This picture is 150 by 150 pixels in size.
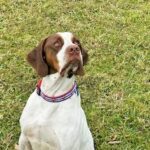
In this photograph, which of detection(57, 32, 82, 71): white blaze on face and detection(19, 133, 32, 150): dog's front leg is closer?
detection(57, 32, 82, 71): white blaze on face

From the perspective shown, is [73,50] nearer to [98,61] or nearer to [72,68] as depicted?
[72,68]

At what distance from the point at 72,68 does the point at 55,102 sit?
321 millimetres

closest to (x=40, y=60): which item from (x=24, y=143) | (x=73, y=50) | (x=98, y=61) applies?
(x=73, y=50)

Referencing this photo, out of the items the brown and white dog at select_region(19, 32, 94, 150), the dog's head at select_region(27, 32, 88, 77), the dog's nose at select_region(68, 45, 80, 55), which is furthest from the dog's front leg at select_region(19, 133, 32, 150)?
the dog's nose at select_region(68, 45, 80, 55)

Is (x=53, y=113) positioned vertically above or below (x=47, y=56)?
below

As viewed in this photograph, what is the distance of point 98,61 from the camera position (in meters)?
6.21

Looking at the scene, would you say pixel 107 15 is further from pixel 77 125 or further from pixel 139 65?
pixel 77 125

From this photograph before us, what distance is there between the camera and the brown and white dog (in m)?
4.16

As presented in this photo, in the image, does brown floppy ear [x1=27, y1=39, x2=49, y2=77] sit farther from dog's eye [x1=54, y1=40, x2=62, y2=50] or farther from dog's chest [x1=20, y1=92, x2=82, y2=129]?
dog's chest [x1=20, y1=92, x2=82, y2=129]

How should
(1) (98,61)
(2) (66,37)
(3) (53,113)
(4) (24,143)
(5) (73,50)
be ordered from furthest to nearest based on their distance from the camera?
(1) (98,61) < (4) (24,143) < (3) (53,113) < (2) (66,37) < (5) (73,50)

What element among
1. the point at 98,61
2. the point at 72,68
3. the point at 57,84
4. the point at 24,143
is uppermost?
the point at 72,68

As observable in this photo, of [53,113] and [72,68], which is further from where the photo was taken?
[53,113]

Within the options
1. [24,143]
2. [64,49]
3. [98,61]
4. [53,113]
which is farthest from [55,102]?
[98,61]

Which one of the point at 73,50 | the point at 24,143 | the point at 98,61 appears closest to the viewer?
the point at 73,50
